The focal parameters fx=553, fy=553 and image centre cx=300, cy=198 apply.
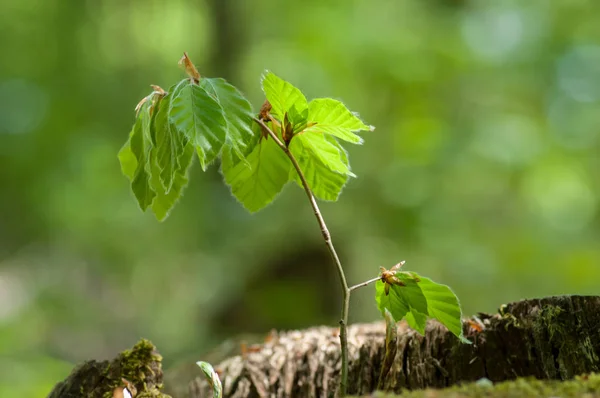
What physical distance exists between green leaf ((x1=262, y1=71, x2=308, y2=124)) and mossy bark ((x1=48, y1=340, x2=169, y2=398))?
607mm

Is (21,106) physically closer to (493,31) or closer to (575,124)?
(493,31)

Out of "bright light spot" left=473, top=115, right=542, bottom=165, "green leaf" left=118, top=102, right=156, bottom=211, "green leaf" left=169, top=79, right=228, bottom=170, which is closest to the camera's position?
"green leaf" left=169, top=79, right=228, bottom=170

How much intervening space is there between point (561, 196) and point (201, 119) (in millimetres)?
4893

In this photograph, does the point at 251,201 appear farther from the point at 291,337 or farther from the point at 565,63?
the point at 565,63

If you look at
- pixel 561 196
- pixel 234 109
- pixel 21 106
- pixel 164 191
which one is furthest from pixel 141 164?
pixel 21 106

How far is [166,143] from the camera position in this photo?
0.85m

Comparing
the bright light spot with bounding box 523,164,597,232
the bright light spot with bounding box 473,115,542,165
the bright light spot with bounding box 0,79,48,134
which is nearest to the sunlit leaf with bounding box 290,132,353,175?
the bright light spot with bounding box 473,115,542,165

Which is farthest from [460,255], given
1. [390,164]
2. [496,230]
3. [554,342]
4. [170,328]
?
[554,342]

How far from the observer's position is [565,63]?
191 inches

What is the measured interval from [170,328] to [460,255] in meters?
3.13

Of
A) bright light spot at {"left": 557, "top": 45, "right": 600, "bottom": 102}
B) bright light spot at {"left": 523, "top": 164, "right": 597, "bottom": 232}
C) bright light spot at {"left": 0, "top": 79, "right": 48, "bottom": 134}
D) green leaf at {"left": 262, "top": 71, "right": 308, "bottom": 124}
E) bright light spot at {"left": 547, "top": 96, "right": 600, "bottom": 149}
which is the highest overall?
bright light spot at {"left": 0, "top": 79, "right": 48, "bottom": 134}

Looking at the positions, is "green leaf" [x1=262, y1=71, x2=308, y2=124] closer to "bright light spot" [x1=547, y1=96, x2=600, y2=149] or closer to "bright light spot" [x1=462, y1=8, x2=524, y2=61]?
"bright light spot" [x1=462, y1=8, x2=524, y2=61]

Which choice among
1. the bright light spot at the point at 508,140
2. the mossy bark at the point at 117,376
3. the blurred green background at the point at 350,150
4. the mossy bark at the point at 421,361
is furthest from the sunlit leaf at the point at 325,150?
the bright light spot at the point at 508,140

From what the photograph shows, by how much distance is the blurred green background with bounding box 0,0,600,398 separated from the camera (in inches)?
172
